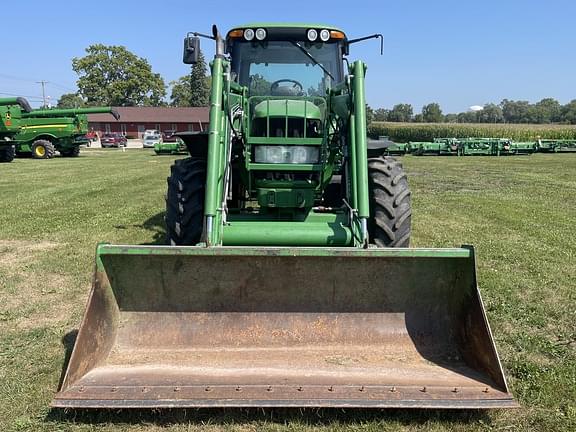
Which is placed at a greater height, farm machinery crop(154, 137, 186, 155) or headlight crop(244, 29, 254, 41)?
headlight crop(244, 29, 254, 41)

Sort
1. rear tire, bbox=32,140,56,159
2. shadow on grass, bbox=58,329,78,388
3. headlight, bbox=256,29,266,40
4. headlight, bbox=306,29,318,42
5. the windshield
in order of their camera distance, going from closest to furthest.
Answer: shadow on grass, bbox=58,329,78,388, headlight, bbox=306,29,318,42, headlight, bbox=256,29,266,40, the windshield, rear tire, bbox=32,140,56,159

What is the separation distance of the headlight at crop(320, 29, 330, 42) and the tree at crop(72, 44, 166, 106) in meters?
75.5

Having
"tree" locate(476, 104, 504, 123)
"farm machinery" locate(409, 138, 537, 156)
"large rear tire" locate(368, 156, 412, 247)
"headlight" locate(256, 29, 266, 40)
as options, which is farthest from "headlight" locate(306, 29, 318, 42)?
"tree" locate(476, 104, 504, 123)

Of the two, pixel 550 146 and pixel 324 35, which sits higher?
pixel 324 35

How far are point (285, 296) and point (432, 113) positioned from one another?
109 meters

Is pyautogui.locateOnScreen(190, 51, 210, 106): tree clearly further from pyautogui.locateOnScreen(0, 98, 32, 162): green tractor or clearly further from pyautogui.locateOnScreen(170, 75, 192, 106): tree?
pyautogui.locateOnScreen(0, 98, 32, 162): green tractor

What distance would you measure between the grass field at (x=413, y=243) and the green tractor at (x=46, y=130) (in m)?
15.8

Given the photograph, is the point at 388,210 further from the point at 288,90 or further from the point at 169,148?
the point at 169,148

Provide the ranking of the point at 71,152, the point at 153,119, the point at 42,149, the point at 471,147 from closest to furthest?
the point at 42,149, the point at 71,152, the point at 471,147, the point at 153,119

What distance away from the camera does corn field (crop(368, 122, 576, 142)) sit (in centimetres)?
4406

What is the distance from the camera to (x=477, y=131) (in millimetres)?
49031

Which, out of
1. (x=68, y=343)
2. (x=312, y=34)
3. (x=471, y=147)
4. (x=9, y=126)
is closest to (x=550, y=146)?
(x=471, y=147)

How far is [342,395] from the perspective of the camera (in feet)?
9.56

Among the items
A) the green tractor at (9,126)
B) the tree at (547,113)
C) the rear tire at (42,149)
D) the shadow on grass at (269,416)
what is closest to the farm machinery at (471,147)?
the rear tire at (42,149)
